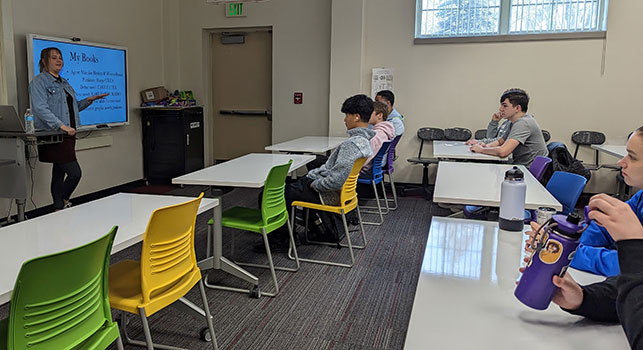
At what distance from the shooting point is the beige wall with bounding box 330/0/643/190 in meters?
5.61

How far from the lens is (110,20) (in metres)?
5.79

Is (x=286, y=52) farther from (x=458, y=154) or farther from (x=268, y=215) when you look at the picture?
(x=268, y=215)

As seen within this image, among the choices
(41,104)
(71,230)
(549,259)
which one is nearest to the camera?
(549,259)

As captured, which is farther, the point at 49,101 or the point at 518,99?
the point at 49,101

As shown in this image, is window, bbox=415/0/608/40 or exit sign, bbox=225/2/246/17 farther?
exit sign, bbox=225/2/246/17

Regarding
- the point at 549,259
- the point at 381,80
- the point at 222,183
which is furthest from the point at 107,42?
the point at 549,259

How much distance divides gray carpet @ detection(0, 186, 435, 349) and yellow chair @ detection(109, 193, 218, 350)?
56 cm

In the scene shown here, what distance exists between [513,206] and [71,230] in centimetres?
176

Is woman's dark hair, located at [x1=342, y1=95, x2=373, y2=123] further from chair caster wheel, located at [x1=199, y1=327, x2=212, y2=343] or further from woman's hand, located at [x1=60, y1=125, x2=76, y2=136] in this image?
woman's hand, located at [x1=60, y1=125, x2=76, y2=136]

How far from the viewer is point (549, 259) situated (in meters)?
1.08

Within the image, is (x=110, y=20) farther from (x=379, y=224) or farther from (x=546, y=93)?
(x=546, y=93)

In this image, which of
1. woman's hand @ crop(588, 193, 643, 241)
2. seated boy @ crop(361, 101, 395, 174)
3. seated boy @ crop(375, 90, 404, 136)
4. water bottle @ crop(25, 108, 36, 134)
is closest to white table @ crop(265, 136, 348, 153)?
seated boy @ crop(361, 101, 395, 174)

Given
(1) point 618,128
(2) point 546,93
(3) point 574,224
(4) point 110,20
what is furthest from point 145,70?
(3) point 574,224

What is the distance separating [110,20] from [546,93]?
5.23 metres
